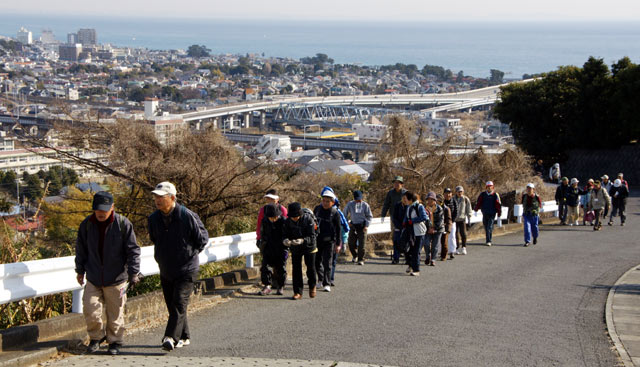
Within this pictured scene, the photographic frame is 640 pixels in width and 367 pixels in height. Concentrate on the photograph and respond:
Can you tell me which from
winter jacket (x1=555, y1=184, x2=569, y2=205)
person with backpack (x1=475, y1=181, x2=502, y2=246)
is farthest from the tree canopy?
person with backpack (x1=475, y1=181, x2=502, y2=246)

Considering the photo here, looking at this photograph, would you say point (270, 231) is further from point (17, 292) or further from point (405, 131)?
point (405, 131)

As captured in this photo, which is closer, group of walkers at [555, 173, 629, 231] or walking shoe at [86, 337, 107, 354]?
walking shoe at [86, 337, 107, 354]

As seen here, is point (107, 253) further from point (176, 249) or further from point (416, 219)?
point (416, 219)

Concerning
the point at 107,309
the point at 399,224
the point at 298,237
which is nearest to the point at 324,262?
the point at 298,237

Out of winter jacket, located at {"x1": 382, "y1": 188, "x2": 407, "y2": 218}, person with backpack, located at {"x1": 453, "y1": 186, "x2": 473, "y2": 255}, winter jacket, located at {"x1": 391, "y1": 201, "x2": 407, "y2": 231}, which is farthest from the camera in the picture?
person with backpack, located at {"x1": 453, "y1": 186, "x2": 473, "y2": 255}

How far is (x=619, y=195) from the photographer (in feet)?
62.3

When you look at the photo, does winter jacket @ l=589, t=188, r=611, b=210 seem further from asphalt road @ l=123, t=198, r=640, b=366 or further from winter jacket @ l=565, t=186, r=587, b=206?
asphalt road @ l=123, t=198, r=640, b=366

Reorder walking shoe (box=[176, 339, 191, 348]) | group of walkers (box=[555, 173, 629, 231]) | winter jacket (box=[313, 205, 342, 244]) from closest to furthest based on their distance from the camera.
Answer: walking shoe (box=[176, 339, 191, 348]), winter jacket (box=[313, 205, 342, 244]), group of walkers (box=[555, 173, 629, 231])

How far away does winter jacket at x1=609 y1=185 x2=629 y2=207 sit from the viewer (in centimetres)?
1871

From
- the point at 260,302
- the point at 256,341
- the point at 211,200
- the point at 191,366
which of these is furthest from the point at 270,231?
the point at 211,200

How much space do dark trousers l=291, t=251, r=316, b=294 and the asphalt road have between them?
17cm

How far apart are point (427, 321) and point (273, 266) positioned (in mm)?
1921

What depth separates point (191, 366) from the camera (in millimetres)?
5898

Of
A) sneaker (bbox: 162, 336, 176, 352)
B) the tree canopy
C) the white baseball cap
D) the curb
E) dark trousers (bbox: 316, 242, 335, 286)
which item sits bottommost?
the curb
